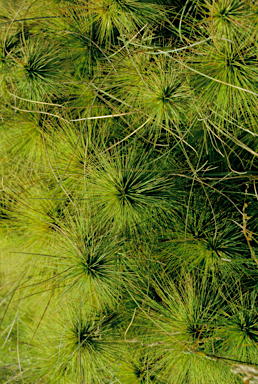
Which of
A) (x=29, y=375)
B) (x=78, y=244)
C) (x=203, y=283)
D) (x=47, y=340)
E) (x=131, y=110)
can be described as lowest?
(x=29, y=375)

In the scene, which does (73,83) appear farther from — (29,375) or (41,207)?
(29,375)

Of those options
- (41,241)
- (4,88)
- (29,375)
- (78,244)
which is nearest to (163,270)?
(78,244)

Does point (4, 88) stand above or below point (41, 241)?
above

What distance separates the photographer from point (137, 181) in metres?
0.73

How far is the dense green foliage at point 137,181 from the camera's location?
0.71 metres

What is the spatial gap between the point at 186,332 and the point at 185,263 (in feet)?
0.50

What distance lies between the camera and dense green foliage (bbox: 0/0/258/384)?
2.32 ft

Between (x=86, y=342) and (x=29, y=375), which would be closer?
(x=86, y=342)

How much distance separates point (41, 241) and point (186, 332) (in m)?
0.42

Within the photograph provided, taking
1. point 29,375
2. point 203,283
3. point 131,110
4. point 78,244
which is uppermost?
point 131,110

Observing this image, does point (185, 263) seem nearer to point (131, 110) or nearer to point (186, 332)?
point (186, 332)

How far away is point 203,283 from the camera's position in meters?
0.74

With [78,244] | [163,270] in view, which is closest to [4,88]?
[78,244]

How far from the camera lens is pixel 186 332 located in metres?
0.70
